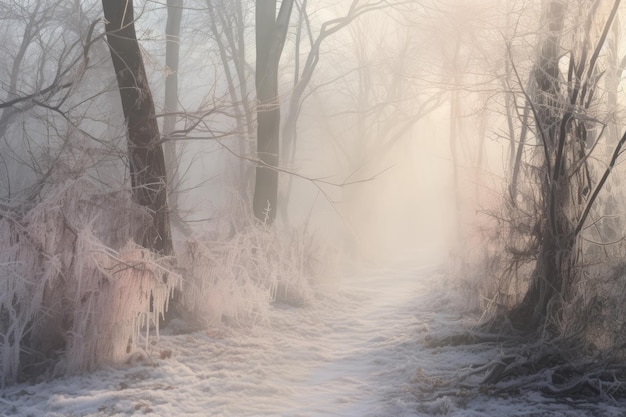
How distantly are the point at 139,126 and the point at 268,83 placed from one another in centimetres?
364

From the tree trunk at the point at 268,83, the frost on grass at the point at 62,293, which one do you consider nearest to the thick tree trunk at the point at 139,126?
the frost on grass at the point at 62,293

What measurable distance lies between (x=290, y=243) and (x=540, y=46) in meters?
5.21

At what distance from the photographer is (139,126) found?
619 cm

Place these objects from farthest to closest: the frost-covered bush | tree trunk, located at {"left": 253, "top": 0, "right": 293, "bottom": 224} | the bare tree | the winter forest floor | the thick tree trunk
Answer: tree trunk, located at {"left": 253, "top": 0, "right": 293, "bottom": 224}
the frost-covered bush
the thick tree trunk
the bare tree
the winter forest floor

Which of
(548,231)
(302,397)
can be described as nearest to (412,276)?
(548,231)

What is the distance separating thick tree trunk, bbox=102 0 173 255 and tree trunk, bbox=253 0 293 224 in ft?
10.5

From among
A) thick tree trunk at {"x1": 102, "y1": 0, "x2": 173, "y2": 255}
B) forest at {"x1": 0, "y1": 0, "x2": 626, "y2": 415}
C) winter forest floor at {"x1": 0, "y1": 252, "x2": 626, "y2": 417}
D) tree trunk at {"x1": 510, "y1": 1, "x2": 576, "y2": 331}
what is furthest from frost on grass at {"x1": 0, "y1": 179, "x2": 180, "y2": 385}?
tree trunk at {"x1": 510, "y1": 1, "x2": 576, "y2": 331}

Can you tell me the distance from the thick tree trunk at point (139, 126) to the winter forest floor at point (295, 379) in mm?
1296

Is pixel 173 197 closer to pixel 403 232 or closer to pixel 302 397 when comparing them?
pixel 302 397

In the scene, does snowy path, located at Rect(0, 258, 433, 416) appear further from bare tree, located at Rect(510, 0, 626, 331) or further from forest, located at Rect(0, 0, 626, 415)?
bare tree, located at Rect(510, 0, 626, 331)

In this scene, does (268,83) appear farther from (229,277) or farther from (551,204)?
(551,204)

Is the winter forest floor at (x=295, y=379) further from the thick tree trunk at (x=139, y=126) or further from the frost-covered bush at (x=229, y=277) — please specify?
the thick tree trunk at (x=139, y=126)

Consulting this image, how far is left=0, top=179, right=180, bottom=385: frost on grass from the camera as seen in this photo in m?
4.77

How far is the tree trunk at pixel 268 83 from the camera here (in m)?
9.45
